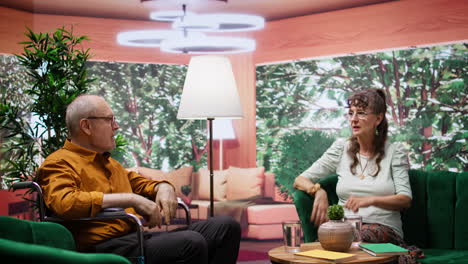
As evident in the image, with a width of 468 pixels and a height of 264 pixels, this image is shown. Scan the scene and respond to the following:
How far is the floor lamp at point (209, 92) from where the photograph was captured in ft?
12.9

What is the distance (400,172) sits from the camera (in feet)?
12.0

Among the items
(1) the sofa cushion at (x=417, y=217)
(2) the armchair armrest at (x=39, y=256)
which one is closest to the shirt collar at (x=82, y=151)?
(2) the armchair armrest at (x=39, y=256)

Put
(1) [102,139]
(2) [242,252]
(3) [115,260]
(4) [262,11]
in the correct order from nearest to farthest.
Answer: (3) [115,260] → (1) [102,139] → (2) [242,252] → (4) [262,11]

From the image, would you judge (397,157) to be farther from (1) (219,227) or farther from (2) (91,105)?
(2) (91,105)

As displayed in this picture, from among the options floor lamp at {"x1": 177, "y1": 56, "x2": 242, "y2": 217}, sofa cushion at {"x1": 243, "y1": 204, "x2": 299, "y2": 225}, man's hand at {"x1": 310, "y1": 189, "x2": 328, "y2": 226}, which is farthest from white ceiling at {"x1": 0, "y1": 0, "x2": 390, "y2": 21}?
man's hand at {"x1": 310, "y1": 189, "x2": 328, "y2": 226}

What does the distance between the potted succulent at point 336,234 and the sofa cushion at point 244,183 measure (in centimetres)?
458

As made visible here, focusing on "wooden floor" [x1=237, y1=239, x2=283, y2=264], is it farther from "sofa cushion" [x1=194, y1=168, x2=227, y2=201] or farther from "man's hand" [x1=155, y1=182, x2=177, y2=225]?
"man's hand" [x1=155, y1=182, x2=177, y2=225]

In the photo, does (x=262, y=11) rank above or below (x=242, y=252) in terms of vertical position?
above

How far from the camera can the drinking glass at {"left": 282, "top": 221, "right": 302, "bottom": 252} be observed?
9.34 feet

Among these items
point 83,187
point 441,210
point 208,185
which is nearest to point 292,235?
point 83,187

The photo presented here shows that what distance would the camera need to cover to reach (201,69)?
3996 mm

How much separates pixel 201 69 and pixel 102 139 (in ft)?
3.66

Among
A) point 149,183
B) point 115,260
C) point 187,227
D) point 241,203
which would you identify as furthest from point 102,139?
point 241,203

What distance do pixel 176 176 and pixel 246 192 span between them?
0.95 m
